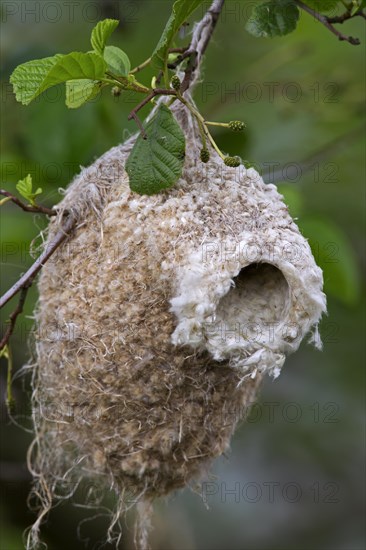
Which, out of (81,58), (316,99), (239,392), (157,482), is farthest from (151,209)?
(316,99)

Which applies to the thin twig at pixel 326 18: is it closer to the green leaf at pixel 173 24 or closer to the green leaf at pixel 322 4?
the green leaf at pixel 322 4

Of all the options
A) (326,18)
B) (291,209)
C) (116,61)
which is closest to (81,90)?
(116,61)

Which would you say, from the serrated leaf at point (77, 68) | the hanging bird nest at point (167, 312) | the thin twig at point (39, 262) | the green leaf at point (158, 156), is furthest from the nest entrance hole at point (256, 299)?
the serrated leaf at point (77, 68)

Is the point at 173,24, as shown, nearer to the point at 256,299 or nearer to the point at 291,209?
the point at 256,299

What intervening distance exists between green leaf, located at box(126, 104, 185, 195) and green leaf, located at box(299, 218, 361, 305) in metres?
1.02

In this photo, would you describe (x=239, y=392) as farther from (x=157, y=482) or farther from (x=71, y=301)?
(x=71, y=301)

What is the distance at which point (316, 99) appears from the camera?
10.2 ft

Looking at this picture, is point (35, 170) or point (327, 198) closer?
point (35, 170)

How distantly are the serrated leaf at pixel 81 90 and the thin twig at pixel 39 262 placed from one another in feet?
1.09

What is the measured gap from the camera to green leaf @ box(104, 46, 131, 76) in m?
1.56

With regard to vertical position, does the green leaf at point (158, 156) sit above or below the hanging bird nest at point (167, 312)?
above

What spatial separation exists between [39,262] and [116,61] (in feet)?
1.51

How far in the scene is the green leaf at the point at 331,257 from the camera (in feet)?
8.46

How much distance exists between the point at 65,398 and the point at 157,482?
0.31m
